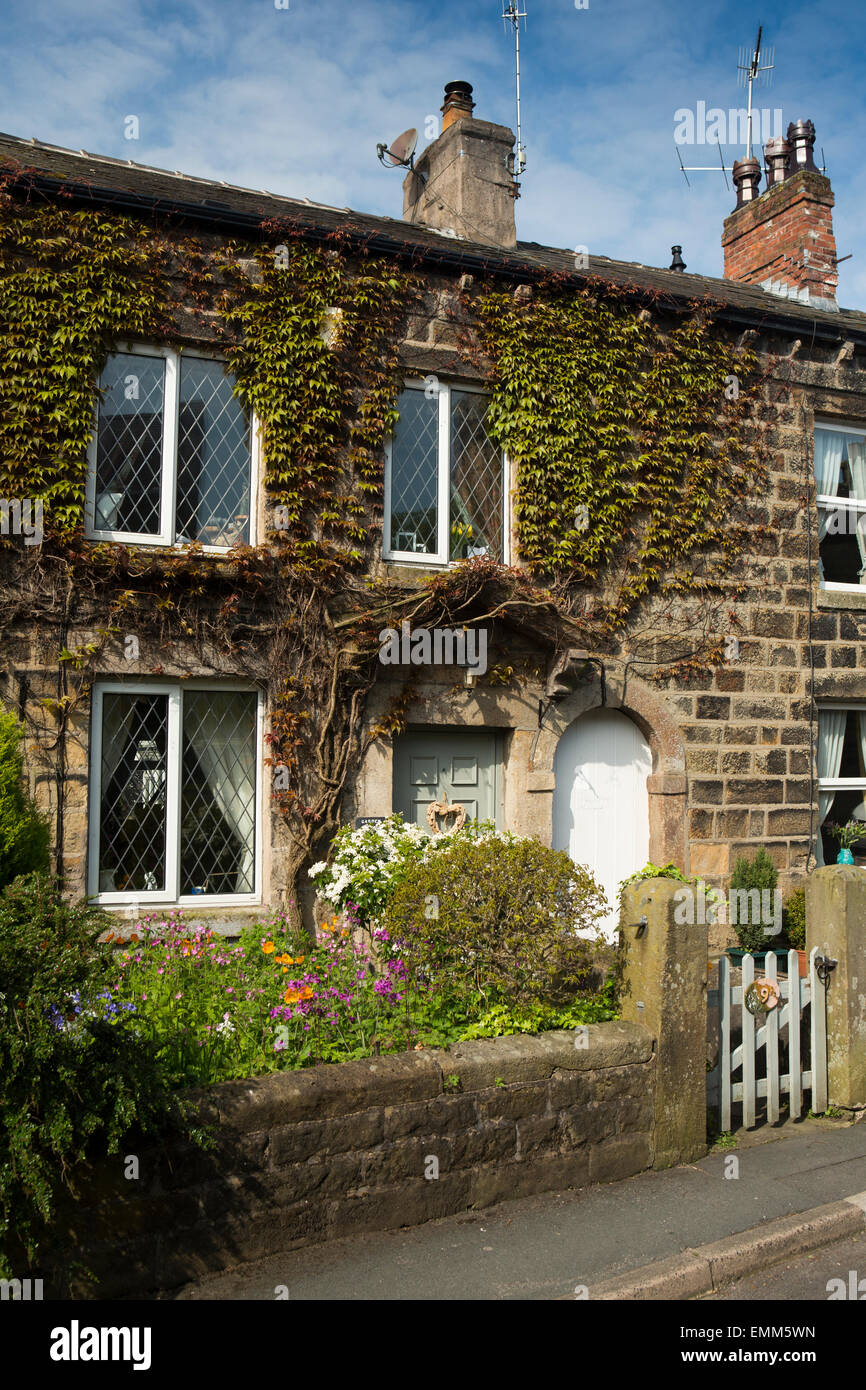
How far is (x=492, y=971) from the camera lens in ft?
18.8

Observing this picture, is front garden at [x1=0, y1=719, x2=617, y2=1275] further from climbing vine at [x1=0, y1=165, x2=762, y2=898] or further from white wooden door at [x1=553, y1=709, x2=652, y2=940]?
white wooden door at [x1=553, y1=709, x2=652, y2=940]

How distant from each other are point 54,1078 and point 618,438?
7766 mm

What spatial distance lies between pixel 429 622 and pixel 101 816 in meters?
3.02

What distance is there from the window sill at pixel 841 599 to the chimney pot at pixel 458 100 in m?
5.99

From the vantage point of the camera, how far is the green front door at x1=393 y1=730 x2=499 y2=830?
927cm

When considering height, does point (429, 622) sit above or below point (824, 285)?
below

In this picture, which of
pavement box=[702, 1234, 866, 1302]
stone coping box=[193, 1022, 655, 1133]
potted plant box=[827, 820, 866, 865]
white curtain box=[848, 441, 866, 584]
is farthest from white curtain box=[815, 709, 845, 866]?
pavement box=[702, 1234, 866, 1302]

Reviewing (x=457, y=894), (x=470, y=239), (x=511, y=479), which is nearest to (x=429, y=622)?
(x=511, y=479)

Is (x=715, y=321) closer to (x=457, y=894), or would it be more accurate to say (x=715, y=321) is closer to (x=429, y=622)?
(x=429, y=622)

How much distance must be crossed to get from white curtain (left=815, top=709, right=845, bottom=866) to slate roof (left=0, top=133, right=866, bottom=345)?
3.87 m

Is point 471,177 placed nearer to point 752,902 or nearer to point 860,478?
point 860,478

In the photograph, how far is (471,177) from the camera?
1072 cm

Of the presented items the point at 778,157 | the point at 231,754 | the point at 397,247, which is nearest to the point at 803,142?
the point at 778,157

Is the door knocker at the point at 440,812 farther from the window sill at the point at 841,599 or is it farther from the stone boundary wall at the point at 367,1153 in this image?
the window sill at the point at 841,599
